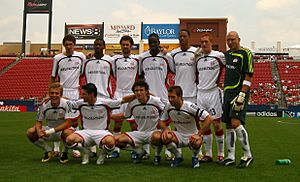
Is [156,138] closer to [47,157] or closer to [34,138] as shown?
[47,157]

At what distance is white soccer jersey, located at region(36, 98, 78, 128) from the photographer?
6.02m

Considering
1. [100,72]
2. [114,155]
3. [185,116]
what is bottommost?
[114,155]

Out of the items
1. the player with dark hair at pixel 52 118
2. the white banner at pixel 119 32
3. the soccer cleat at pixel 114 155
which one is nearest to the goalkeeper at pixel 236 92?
the soccer cleat at pixel 114 155

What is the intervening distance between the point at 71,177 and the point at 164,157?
2365 millimetres

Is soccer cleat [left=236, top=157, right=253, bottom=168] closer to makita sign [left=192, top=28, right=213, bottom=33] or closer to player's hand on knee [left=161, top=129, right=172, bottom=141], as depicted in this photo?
player's hand on knee [left=161, top=129, right=172, bottom=141]

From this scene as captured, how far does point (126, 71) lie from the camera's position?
6598 mm

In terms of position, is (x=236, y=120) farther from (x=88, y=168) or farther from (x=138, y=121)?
(x=88, y=168)

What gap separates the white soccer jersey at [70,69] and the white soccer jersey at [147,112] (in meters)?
1.22

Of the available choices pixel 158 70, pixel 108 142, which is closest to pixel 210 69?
pixel 158 70

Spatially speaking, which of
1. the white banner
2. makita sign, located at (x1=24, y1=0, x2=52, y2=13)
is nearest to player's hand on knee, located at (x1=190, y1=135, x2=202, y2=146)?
makita sign, located at (x1=24, y1=0, x2=52, y2=13)

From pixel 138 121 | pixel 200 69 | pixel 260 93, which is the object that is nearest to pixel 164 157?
pixel 138 121

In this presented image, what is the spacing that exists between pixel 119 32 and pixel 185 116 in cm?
3938

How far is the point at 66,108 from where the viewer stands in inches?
237

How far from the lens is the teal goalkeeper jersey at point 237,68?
561cm
